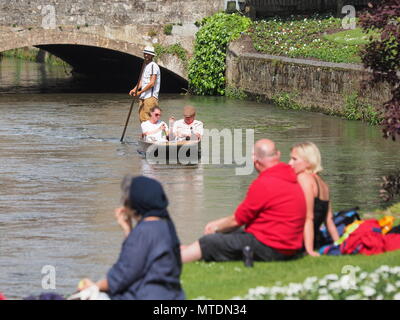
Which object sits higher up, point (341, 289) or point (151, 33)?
point (341, 289)

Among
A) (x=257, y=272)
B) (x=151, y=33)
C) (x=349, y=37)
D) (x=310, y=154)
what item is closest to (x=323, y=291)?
(x=257, y=272)

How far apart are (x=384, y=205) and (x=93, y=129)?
1147 centimetres

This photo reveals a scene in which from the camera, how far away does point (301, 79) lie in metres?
28.3

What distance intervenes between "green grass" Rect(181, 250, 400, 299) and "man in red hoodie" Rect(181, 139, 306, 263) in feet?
0.33

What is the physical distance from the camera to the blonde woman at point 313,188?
33.9ft

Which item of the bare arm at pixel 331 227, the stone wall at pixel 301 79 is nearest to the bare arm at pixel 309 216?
the bare arm at pixel 331 227

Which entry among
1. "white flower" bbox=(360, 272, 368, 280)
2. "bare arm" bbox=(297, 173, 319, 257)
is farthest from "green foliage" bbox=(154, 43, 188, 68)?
"white flower" bbox=(360, 272, 368, 280)

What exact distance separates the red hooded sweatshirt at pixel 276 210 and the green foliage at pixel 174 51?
25120 millimetres

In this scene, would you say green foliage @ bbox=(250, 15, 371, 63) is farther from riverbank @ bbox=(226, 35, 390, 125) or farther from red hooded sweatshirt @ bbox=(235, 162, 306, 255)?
red hooded sweatshirt @ bbox=(235, 162, 306, 255)

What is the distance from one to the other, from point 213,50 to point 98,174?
1624 centimetres

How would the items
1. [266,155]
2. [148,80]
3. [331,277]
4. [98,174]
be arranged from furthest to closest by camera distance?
[148,80]
[98,174]
[266,155]
[331,277]

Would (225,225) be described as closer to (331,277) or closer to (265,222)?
(265,222)

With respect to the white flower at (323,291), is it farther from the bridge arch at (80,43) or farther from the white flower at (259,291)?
the bridge arch at (80,43)

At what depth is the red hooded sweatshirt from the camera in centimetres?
976
